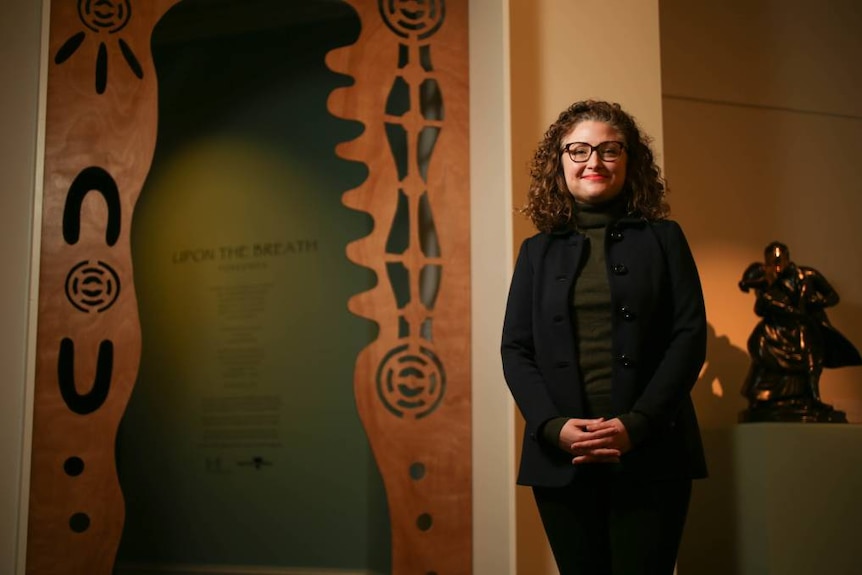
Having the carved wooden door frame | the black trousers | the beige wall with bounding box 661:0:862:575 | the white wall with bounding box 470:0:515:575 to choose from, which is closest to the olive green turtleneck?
the black trousers

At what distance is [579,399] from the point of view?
2014 mm

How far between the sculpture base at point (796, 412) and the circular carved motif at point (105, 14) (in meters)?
2.55

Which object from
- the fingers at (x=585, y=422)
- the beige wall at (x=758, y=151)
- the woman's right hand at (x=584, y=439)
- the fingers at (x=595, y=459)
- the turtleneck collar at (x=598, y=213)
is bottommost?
the fingers at (x=595, y=459)

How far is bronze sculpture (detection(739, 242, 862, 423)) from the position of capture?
3.54m

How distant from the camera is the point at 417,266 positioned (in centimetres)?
321

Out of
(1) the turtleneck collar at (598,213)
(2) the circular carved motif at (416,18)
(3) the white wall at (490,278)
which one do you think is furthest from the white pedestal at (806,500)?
(2) the circular carved motif at (416,18)

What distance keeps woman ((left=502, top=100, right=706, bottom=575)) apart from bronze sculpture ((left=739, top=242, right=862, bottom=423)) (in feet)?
5.32

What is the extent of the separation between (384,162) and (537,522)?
1219mm

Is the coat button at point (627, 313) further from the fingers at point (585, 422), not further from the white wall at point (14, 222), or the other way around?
the white wall at point (14, 222)

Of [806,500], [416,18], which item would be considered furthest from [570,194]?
[806,500]

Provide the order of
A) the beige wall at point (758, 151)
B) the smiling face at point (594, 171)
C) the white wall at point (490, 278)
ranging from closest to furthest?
the smiling face at point (594, 171), the white wall at point (490, 278), the beige wall at point (758, 151)

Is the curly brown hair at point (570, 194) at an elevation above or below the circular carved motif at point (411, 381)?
above

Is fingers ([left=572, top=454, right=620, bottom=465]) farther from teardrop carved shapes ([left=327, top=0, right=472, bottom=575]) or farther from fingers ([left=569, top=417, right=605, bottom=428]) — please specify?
teardrop carved shapes ([left=327, top=0, right=472, bottom=575])

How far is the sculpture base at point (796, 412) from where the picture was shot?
137 inches
